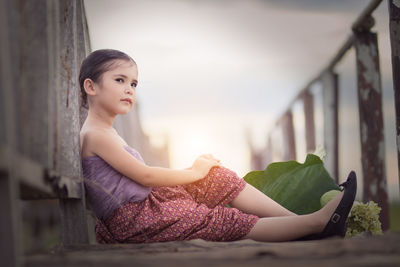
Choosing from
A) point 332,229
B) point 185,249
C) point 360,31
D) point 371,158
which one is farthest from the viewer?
point 360,31

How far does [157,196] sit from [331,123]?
2.87m

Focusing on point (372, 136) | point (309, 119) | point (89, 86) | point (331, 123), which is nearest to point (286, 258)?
point (89, 86)

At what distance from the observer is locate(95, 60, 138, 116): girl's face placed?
1789 millimetres

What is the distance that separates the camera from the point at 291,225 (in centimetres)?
160

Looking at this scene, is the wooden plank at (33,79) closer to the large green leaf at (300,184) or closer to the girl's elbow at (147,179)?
the girl's elbow at (147,179)

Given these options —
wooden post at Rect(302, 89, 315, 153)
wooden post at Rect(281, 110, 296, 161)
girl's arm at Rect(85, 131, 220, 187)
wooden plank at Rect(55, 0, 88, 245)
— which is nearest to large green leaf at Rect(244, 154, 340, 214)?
girl's arm at Rect(85, 131, 220, 187)

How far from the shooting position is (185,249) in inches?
50.8

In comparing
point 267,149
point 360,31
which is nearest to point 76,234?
point 360,31

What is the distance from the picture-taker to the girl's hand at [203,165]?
178cm

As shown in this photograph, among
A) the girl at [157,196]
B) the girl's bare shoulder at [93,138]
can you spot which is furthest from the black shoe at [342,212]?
the girl's bare shoulder at [93,138]

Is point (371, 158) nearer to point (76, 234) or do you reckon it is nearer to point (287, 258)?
point (76, 234)

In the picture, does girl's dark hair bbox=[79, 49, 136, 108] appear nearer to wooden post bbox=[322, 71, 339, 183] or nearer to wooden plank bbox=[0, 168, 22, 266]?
wooden plank bbox=[0, 168, 22, 266]

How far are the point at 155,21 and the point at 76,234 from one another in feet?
9.57

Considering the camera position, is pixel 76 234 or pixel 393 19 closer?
pixel 76 234
